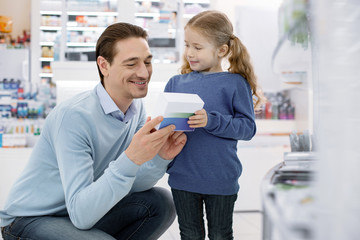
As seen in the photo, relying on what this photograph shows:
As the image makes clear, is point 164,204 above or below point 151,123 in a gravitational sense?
below

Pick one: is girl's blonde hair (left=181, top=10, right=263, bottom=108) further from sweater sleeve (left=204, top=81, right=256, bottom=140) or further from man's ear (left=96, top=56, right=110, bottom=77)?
man's ear (left=96, top=56, right=110, bottom=77)

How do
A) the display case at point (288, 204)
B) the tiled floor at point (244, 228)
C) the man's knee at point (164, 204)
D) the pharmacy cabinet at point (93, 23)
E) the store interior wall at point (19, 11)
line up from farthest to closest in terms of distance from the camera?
the store interior wall at point (19, 11)
the pharmacy cabinet at point (93, 23)
the tiled floor at point (244, 228)
the man's knee at point (164, 204)
the display case at point (288, 204)

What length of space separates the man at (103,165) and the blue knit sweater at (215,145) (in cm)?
8

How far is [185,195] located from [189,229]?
13cm

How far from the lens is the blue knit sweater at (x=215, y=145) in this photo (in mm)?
1456

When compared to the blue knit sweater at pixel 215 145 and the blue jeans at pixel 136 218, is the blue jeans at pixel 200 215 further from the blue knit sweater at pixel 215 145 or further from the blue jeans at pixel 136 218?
the blue jeans at pixel 136 218

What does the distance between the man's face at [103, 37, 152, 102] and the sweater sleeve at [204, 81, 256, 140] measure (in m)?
0.31

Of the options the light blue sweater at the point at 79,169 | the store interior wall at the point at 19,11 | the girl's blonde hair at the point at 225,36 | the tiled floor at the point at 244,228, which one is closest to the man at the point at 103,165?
the light blue sweater at the point at 79,169

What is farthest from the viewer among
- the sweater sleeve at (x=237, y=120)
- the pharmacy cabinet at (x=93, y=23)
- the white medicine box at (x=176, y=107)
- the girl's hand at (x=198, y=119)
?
the pharmacy cabinet at (x=93, y=23)

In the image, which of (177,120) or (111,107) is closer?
(177,120)

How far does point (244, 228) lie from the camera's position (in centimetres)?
282

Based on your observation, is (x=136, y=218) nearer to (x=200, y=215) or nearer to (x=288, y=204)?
(x=200, y=215)

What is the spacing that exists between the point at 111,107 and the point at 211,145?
41cm

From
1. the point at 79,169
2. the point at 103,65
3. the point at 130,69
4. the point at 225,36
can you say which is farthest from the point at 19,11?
→ the point at 79,169
